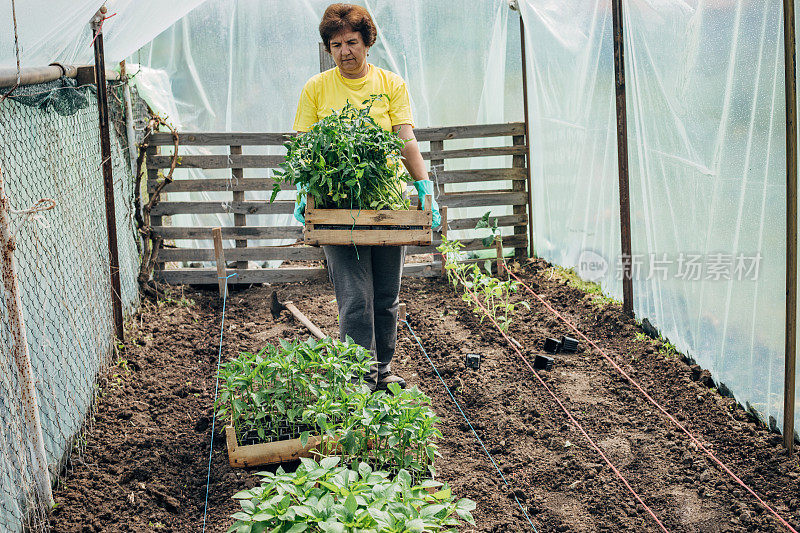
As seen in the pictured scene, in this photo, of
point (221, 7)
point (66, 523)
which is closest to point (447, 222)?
point (221, 7)

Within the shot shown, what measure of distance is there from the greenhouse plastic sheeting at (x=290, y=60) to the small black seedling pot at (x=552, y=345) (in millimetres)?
2700

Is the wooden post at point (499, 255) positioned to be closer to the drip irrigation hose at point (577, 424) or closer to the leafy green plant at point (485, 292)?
the leafy green plant at point (485, 292)

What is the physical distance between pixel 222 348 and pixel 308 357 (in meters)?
1.71

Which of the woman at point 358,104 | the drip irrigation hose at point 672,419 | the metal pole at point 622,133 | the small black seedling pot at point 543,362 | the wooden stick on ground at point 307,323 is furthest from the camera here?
the metal pole at point 622,133

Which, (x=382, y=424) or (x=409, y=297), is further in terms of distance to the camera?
(x=409, y=297)

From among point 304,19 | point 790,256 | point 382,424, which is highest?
point 304,19

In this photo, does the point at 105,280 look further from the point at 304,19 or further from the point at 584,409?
the point at 304,19

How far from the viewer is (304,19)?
6.59m

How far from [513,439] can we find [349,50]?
2015 millimetres

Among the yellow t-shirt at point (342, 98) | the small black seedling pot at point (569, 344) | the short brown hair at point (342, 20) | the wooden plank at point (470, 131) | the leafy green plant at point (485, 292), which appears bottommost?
the small black seedling pot at point (569, 344)

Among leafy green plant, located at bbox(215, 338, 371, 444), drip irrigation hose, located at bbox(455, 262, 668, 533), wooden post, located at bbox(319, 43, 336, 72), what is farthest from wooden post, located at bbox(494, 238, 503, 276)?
leafy green plant, located at bbox(215, 338, 371, 444)

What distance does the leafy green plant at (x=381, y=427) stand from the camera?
2641 mm

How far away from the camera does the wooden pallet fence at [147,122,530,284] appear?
6.14 m

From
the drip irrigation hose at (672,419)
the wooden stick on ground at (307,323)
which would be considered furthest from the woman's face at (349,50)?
the drip irrigation hose at (672,419)
